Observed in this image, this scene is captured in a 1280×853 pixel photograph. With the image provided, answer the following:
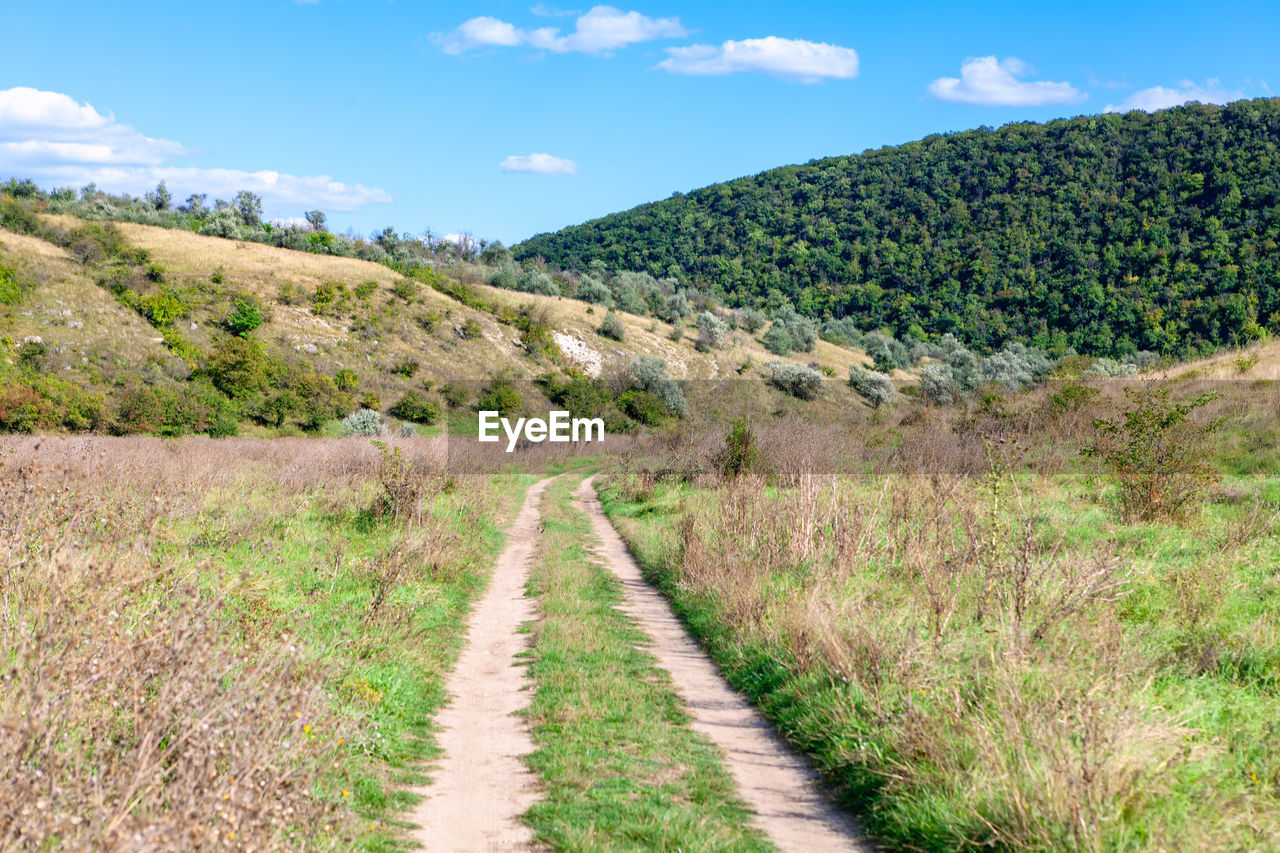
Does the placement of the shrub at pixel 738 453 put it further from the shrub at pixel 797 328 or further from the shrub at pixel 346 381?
the shrub at pixel 797 328

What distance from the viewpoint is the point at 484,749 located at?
5.98 meters

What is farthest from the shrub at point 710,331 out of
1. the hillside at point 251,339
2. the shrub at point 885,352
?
the shrub at point 885,352

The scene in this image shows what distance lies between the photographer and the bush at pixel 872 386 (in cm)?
5862

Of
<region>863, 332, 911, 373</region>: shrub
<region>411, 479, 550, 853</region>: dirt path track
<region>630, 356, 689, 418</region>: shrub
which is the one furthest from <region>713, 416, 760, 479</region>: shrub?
<region>863, 332, 911, 373</region>: shrub

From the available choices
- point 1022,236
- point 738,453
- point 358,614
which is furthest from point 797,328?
point 358,614

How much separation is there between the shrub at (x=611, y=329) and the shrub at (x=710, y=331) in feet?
22.1

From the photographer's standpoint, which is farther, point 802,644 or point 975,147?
point 975,147

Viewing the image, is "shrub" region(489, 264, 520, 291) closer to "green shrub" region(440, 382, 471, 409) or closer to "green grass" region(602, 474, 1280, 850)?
"green shrub" region(440, 382, 471, 409)

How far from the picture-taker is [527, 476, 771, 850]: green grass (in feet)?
15.0

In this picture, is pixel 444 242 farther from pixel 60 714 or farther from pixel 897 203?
pixel 60 714

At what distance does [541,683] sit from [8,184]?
85546 mm

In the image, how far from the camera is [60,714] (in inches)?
131

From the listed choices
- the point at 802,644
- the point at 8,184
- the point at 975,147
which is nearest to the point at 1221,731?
the point at 802,644

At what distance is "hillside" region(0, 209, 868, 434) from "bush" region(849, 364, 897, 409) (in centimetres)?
123
